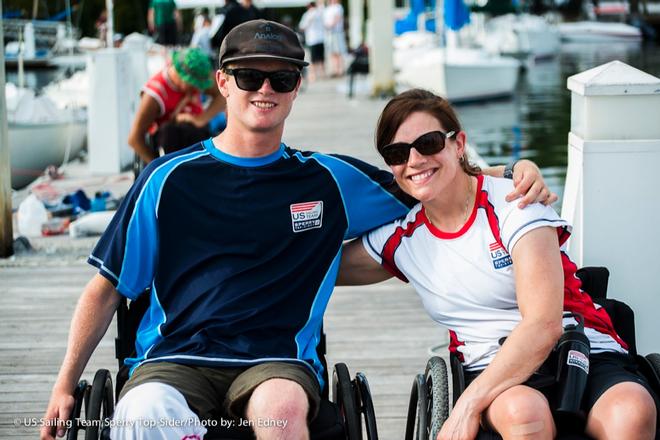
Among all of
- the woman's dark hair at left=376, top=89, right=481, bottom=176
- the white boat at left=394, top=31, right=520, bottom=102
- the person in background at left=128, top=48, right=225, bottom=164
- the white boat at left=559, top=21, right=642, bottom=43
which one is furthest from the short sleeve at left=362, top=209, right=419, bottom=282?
the white boat at left=559, top=21, right=642, bottom=43

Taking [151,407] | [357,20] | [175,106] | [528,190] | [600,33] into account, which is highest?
[528,190]

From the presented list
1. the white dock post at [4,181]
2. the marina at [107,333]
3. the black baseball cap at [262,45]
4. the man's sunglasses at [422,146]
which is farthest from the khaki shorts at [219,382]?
the white dock post at [4,181]

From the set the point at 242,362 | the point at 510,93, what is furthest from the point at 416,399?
the point at 510,93

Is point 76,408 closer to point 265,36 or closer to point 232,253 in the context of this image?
point 232,253

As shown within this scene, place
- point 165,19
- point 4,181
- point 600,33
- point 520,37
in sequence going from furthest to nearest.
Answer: point 600,33 < point 520,37 < point 165,19 < point 4,181

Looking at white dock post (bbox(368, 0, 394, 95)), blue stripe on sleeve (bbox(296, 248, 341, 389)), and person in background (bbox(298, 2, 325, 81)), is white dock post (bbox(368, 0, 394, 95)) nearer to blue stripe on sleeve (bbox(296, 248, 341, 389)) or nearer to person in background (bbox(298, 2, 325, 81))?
person in background (bbox(298, 2, 325, 81))

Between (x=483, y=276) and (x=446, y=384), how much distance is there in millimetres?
335

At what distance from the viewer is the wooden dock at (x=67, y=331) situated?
15.1ft

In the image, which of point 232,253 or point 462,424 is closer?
point 462,424

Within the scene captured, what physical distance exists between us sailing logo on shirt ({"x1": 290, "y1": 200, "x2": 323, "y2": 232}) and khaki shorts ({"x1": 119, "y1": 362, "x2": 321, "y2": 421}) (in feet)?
1.38

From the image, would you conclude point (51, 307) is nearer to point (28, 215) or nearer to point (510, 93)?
point (28, 215)

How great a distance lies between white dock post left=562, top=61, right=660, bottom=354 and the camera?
4156 millimetres

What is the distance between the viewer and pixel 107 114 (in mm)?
11875

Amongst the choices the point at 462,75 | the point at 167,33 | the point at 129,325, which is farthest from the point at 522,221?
the point at 462,75
